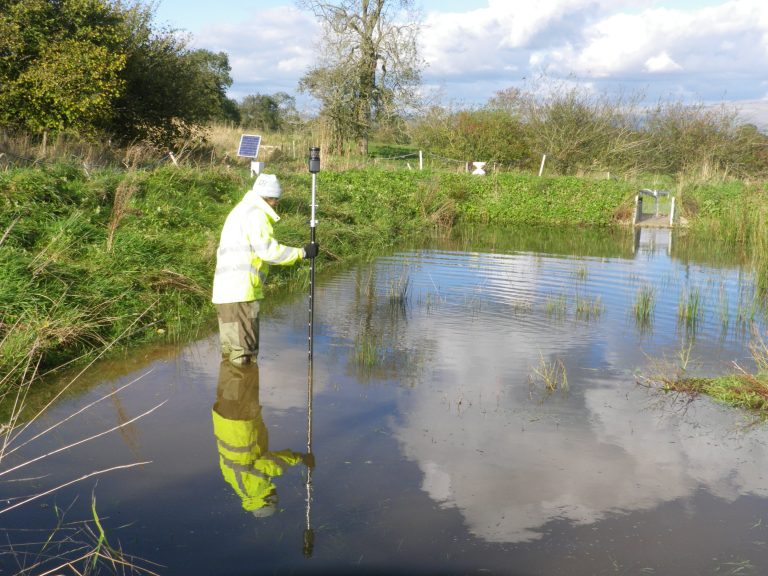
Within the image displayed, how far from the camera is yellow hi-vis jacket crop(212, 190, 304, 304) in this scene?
7727 millimetres

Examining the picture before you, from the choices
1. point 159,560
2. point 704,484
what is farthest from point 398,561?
point 704,484

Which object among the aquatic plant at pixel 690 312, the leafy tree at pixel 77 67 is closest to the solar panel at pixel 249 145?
the leafy tree at pixel 77 67

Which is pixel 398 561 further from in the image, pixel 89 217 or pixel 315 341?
pixel 89 217

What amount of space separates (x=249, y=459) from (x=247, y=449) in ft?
0.64

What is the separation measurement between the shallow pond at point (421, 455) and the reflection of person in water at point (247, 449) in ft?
0.08

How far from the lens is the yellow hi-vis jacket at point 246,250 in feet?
25.3

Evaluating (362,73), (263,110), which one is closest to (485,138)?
(362,73)

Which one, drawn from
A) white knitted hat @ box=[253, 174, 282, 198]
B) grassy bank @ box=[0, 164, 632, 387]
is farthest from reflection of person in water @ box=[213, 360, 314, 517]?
white knitted hat @ box=[253, 174, 282, 198]

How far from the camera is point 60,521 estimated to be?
15.8 ft

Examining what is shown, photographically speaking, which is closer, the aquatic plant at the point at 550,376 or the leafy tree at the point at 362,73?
the aquatic plant at the point at 550,376

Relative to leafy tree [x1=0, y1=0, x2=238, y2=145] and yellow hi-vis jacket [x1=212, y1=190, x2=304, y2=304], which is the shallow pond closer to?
yellow hi-vis jacket [x1=212, y1=190, x2=304, y2=304]

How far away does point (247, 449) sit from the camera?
19.9ft

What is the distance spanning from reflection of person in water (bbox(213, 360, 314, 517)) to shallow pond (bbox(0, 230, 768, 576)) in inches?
0.9

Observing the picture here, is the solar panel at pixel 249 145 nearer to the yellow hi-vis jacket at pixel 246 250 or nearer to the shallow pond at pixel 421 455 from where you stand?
the shallow pond at pixel 421 455
